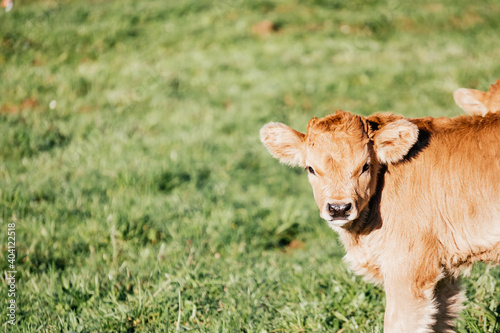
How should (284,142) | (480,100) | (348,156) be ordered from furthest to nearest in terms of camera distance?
(480,100) → (284,142) → (348,156)

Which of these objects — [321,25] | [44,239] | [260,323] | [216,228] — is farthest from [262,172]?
[321,25]

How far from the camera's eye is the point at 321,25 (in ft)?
41.2

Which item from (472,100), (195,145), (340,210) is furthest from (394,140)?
(195,145)

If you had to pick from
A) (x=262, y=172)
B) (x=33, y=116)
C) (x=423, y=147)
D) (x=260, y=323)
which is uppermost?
(x=423, y=147)

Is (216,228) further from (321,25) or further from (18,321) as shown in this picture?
(321,25)

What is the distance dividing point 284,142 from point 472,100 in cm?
169

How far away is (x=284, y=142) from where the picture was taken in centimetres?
398

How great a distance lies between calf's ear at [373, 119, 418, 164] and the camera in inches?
138

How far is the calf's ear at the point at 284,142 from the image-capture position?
3932 mm

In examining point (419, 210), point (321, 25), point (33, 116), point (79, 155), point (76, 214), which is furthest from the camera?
point (321, 25)

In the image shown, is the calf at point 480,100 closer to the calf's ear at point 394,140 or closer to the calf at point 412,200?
the calf at point 412,200

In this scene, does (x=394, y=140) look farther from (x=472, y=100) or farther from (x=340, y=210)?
(x=472, y=100)

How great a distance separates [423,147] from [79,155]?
5206 millimetres

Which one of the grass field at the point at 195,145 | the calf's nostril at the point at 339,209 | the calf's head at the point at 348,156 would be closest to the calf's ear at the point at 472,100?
the calf's head at the point at 348,156
